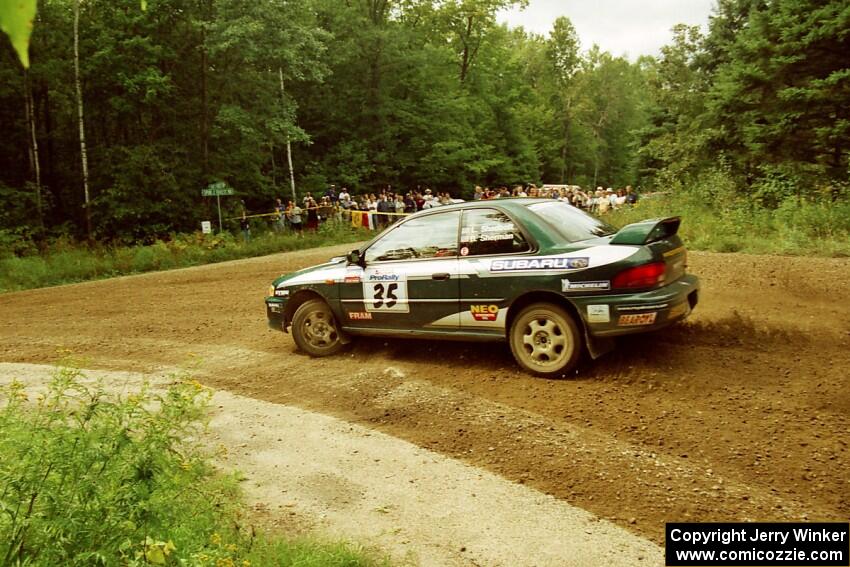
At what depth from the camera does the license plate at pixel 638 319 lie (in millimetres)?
5332

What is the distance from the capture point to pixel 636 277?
5.40 metres

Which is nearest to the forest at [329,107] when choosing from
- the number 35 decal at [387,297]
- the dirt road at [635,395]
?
the dirt road at [635,395]

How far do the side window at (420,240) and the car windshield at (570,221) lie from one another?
0.94 meters

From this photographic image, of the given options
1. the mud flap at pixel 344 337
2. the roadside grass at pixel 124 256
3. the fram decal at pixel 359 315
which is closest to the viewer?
the fram decal at pixel 359 315

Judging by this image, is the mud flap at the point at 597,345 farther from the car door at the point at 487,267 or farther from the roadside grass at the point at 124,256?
the roadside grass at the point at 124,256

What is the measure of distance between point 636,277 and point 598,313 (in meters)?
0.48

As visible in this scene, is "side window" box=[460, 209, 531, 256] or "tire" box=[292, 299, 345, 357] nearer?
"side window" box=[460, 209, 531, 256]

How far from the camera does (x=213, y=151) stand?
1065 inches

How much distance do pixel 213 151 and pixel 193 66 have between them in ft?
12.5

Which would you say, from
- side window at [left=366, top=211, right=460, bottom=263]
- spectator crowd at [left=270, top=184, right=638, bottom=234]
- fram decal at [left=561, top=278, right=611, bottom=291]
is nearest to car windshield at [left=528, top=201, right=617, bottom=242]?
fram decal at [left=561, top=278, right=611, bottom=291]

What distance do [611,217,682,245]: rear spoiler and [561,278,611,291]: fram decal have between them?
508 mm

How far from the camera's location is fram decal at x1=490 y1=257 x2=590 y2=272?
5.56 metres

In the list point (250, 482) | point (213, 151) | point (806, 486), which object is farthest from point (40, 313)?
point (213, 151)

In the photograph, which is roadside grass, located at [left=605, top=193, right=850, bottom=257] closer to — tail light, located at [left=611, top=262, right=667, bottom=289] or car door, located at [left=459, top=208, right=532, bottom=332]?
tail light, located at [left=611, top=262, right=667, bottom=289]
